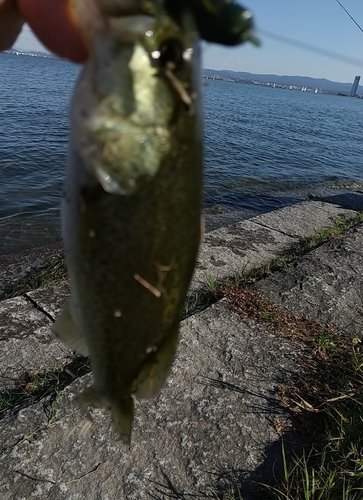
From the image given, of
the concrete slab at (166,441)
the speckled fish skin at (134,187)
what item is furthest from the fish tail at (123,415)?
the concrete slab at (166,441)

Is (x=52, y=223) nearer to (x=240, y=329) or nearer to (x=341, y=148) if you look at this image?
(x=240, y=329)

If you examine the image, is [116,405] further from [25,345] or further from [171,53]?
[25,345]

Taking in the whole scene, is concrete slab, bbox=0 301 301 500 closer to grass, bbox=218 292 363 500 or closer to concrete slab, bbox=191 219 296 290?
grass, bbox=218 292 363 500

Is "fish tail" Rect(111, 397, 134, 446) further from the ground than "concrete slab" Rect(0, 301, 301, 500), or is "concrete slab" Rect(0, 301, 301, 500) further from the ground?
"fish tail" Rect(111, 397, 134, 446)

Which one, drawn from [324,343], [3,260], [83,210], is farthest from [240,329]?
[3,260]

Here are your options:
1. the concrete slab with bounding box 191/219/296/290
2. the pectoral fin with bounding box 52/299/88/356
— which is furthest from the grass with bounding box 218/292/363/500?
the pectoral fin with bounding box 52/299/88/356

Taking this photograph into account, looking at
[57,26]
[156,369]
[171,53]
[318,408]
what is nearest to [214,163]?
[318,408]

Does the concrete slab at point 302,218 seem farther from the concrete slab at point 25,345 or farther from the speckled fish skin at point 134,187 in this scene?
the speckled fish skin at point 134,187
